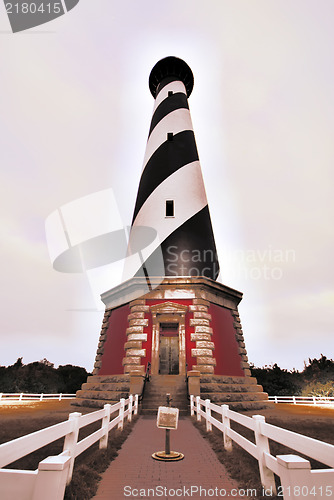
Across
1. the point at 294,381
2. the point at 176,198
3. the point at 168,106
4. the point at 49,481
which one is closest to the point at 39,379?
the point at 294,381

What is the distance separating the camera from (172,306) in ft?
41.7

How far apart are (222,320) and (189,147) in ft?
36.0

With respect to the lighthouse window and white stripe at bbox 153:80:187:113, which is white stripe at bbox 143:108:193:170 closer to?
white stripe at bbox 153:80:187:113

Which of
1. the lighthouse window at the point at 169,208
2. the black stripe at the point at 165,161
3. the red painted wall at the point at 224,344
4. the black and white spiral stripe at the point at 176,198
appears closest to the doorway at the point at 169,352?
the red painted wall at the point at 224,344

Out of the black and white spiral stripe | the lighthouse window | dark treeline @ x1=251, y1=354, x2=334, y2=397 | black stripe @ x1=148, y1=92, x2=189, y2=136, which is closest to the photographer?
the black and white spiral stripe

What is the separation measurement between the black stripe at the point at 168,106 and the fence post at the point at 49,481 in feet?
65.4

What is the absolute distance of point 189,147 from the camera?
18.0m

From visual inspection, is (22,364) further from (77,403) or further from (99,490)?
(99,490)

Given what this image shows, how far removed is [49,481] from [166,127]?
63.2ft

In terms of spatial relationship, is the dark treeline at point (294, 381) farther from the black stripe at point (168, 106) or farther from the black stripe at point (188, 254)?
the black stripe at point (168, 106)

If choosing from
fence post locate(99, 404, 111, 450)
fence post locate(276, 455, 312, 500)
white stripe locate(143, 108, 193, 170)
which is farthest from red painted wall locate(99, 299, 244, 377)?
white stripe locate(143, 108, 193, 170)

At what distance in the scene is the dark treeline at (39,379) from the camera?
3472 cm

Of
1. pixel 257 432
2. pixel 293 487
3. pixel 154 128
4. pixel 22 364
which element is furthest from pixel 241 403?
pixel 22 364

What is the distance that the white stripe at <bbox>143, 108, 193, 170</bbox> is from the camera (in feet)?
59.6
